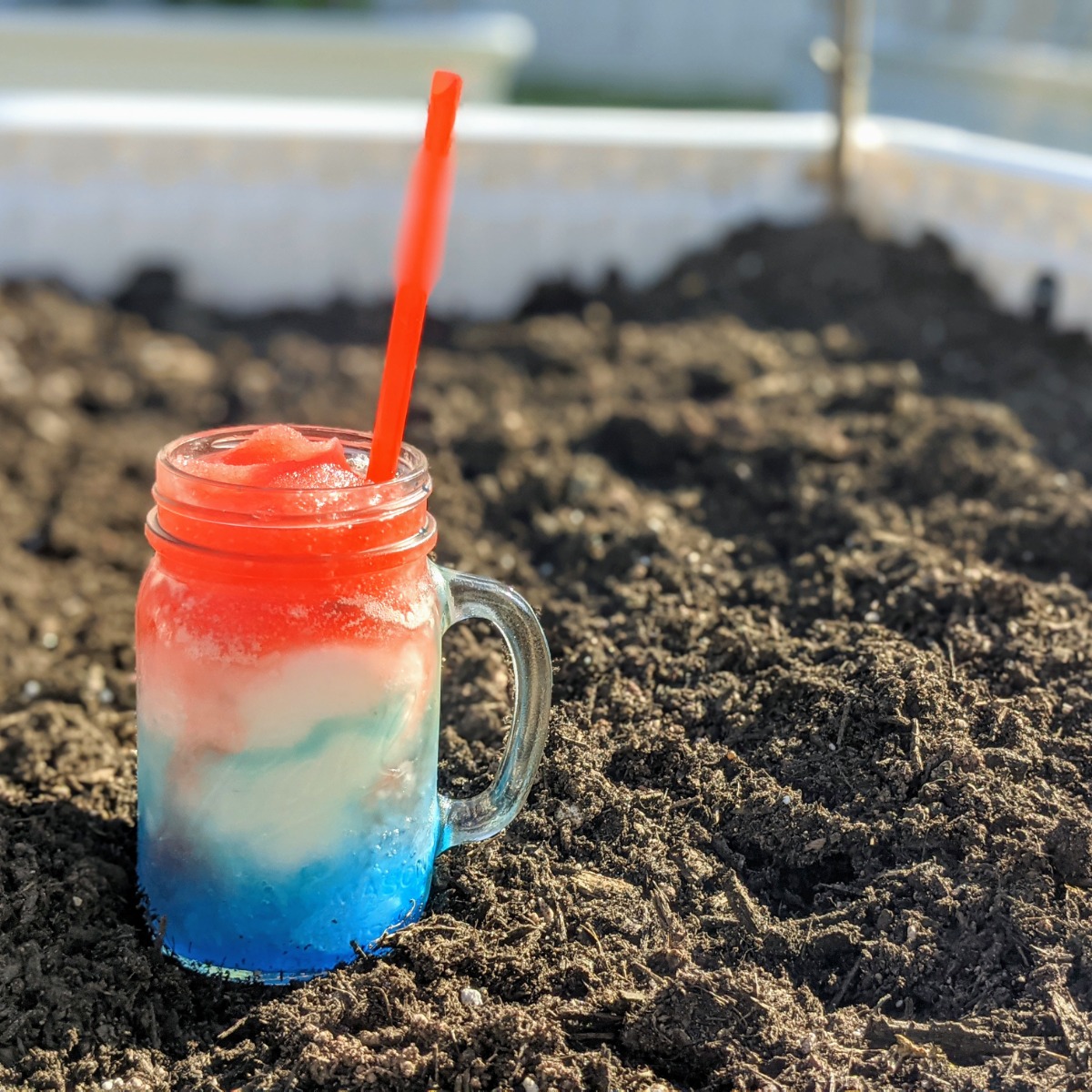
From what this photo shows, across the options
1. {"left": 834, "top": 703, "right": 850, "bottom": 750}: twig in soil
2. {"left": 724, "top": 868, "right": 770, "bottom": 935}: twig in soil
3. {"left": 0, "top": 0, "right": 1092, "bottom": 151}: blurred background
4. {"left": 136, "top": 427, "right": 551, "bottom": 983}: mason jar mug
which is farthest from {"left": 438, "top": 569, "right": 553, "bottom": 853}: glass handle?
{"left": 0, "top": 0, "right": 1092, "bottom": 151}: blurred background

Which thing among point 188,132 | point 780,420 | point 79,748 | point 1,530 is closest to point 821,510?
point 780,420

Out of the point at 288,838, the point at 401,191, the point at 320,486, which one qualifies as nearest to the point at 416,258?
the point at 320,486

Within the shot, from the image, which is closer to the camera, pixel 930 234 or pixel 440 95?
pixel 440 95

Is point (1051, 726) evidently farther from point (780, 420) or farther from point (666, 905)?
point (780, 420)

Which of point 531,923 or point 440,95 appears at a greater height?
point 440,95

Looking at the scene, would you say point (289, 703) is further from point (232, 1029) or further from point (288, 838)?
point (232, 1029)

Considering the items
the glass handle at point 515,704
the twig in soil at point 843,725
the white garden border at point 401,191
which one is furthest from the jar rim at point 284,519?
the white garden border at point 401,191
